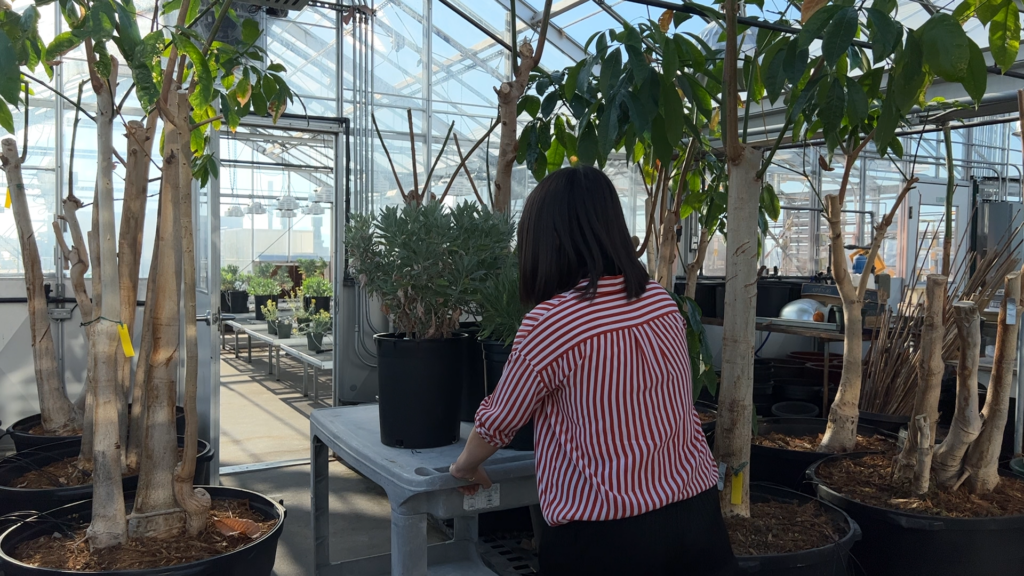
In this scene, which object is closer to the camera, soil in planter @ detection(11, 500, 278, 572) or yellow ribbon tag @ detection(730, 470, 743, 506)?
soil in planter @ detection(11, 500, 278, 572)

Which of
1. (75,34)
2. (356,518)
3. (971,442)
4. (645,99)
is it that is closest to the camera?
(75,34)

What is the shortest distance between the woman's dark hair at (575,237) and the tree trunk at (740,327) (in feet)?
1.92

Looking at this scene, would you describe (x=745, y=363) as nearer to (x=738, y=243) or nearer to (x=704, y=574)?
(x=738, y=243)

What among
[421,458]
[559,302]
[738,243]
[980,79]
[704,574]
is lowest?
[704,574]

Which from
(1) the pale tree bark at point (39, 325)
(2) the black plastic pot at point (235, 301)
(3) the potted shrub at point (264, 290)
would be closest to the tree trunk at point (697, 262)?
(1) the pale tree bark at point (39, 325)

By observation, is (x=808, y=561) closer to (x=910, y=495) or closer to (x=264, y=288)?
(x=910, y=495)

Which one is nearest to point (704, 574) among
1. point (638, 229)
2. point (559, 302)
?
point (559, 302)

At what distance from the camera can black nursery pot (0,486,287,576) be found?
1.54 m

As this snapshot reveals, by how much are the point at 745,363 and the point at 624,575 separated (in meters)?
0.75

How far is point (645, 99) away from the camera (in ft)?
A: 4.74

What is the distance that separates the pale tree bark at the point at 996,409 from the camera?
1.99 metres

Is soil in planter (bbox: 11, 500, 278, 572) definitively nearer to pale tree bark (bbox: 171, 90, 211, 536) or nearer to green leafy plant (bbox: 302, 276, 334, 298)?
pale tree bark (bbox: 171, 90, 211, 536)

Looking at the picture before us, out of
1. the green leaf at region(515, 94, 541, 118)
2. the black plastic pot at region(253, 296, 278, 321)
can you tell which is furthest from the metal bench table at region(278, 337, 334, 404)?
the green leaf at region(515, 94, 541, 118)

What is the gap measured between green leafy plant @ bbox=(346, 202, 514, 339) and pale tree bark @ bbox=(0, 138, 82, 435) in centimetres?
203
